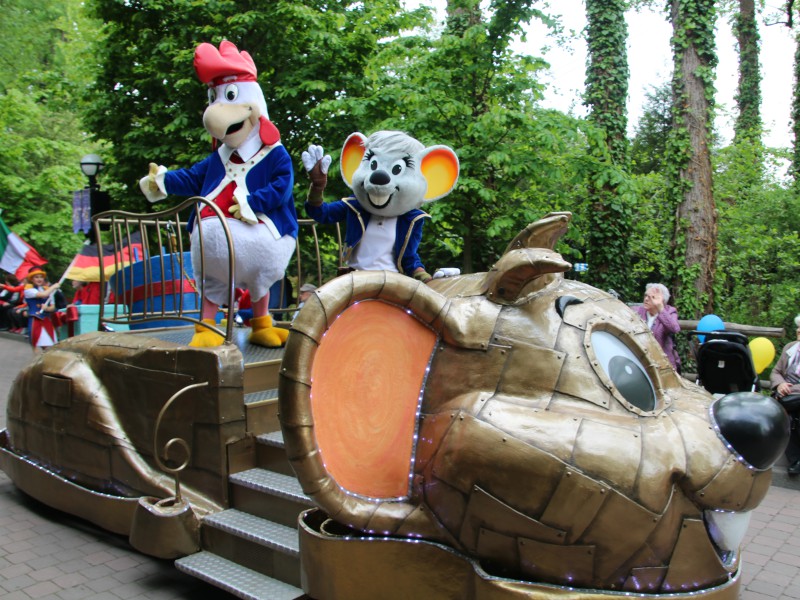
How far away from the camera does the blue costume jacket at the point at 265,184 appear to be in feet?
13.7

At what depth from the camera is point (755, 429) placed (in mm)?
2537

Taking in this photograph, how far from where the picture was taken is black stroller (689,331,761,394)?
536 cm

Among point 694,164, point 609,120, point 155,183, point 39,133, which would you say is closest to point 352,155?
point 155,183

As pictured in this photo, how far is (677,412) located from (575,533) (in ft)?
2.20

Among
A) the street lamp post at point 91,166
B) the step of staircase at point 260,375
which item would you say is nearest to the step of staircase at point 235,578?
the step of staircase at point 260,375

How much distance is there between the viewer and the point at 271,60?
978 cm

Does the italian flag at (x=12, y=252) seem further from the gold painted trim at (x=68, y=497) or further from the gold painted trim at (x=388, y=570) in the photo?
the gold painted trim at (x=388, y=570)

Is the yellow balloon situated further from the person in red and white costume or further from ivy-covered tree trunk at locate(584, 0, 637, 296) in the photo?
the person in red and white costume

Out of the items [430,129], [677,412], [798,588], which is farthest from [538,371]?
[430,129]

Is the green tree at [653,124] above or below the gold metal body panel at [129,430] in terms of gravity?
above

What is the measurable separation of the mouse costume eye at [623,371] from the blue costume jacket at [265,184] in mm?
2173

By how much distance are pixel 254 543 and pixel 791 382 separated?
4.92 m

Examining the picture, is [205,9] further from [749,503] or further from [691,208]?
[749,503]

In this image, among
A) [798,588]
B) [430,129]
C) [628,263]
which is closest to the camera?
[798,588]
